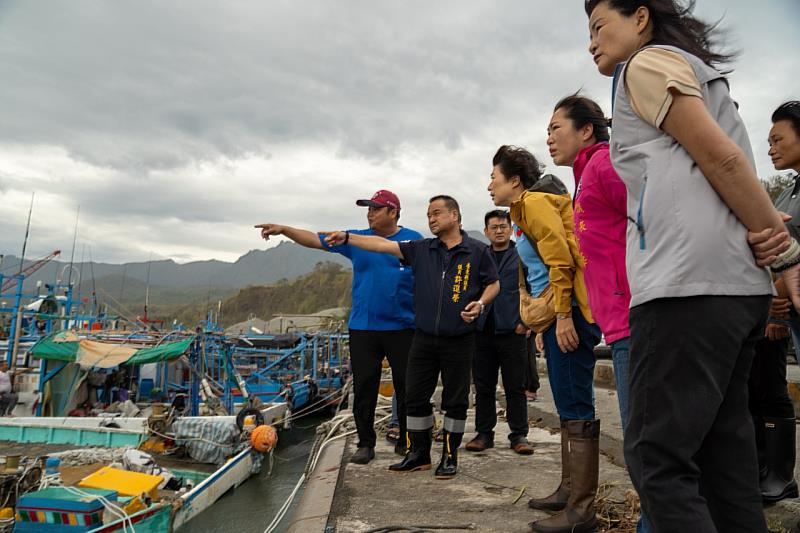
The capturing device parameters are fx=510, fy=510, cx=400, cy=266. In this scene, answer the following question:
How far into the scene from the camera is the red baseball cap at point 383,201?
4035 millimetres

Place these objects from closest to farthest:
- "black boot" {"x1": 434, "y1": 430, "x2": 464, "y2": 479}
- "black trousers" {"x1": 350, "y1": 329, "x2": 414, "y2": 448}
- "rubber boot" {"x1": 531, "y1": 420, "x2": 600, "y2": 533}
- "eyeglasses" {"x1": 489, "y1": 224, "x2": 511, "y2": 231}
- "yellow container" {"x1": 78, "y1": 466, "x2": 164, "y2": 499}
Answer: "rubber boot" {"x1": 531, "y1": 420, "x2": 600, "y2": 533}, "black boot" {"x1": 434, "y1": 430, "x2": 464, "y2": 479}, "black trousers" {"x1": 350, "y1": 329, "x2": 414, "y2": 448}, "eyeglasses" {"x1": 489, "y1": 224, "x2": 511, "y2": 231}, "yellow container" {"x1": 78, "y1": 466, "x2": 164, "y2": 499}

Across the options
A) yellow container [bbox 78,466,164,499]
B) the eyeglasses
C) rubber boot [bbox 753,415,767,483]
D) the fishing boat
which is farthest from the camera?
the fishing boat

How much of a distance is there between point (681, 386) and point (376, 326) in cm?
292

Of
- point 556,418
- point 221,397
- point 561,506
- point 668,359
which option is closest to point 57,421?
point 221,397

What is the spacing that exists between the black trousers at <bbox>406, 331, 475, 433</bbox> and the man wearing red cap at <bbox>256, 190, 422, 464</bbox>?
0.52 metres

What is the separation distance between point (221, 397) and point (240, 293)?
7139 cm

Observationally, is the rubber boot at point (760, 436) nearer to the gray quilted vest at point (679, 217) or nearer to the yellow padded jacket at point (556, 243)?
the yellow padded jacket at point (556, 243)

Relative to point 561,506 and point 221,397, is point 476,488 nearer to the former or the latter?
point 561,506

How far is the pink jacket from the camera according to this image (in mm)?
1760

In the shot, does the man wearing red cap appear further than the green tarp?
No

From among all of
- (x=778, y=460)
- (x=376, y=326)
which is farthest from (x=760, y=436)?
(x=376, y=326)

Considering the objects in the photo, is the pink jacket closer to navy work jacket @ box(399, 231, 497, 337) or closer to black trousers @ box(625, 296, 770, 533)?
black trousers @ box(625, 296, 770, 533)

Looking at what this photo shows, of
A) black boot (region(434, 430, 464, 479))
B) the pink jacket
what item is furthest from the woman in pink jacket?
Result: black boot (region(434, 430, 464, 479))

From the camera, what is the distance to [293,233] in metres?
3.39
